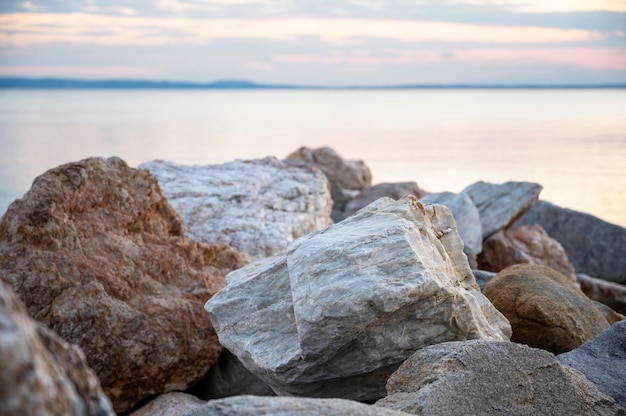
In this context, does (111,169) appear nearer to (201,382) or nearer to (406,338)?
(201,382)

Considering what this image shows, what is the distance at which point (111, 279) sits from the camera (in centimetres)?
525

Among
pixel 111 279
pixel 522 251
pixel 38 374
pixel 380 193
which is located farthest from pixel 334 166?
pixel 38 374

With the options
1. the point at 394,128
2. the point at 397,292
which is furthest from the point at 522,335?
the point at 394,128

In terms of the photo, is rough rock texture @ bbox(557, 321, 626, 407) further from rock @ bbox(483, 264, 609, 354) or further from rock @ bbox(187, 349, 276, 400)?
rock @ bbox(187, 349, 276, 400)

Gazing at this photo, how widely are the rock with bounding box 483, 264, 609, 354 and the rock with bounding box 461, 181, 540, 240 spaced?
141 inches

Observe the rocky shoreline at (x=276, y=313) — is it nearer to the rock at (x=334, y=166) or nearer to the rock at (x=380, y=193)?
the rock at (x=380, y=193)

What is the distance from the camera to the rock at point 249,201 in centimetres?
725

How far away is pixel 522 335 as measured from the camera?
5.46 metres

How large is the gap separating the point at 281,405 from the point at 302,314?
116 centimetres

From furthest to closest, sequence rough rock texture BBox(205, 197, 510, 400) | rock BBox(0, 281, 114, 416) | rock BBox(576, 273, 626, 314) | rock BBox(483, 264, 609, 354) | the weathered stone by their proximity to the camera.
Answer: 1. rock BBox(576, 273, 626, 314)
2. rock BBox(483, 264, 609, 354)
3. rough rock texture BBox(205, 197, 510, 400)
4. the weathered stone
5. rock BBox(0, 281, 114, 416)

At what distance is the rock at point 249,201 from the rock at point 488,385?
356cm

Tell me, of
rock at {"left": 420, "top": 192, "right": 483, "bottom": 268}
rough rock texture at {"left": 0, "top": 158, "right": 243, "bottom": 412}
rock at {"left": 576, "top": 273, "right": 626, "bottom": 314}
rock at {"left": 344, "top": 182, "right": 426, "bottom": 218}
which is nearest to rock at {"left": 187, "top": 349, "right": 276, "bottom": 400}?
rough rock texture at {"left": 0, "top": 158, "right": 243, "bottom": 412}

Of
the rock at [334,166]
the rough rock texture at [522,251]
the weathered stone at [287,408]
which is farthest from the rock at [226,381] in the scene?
the rock at [334,166]

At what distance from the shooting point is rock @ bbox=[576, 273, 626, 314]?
30.7ft
